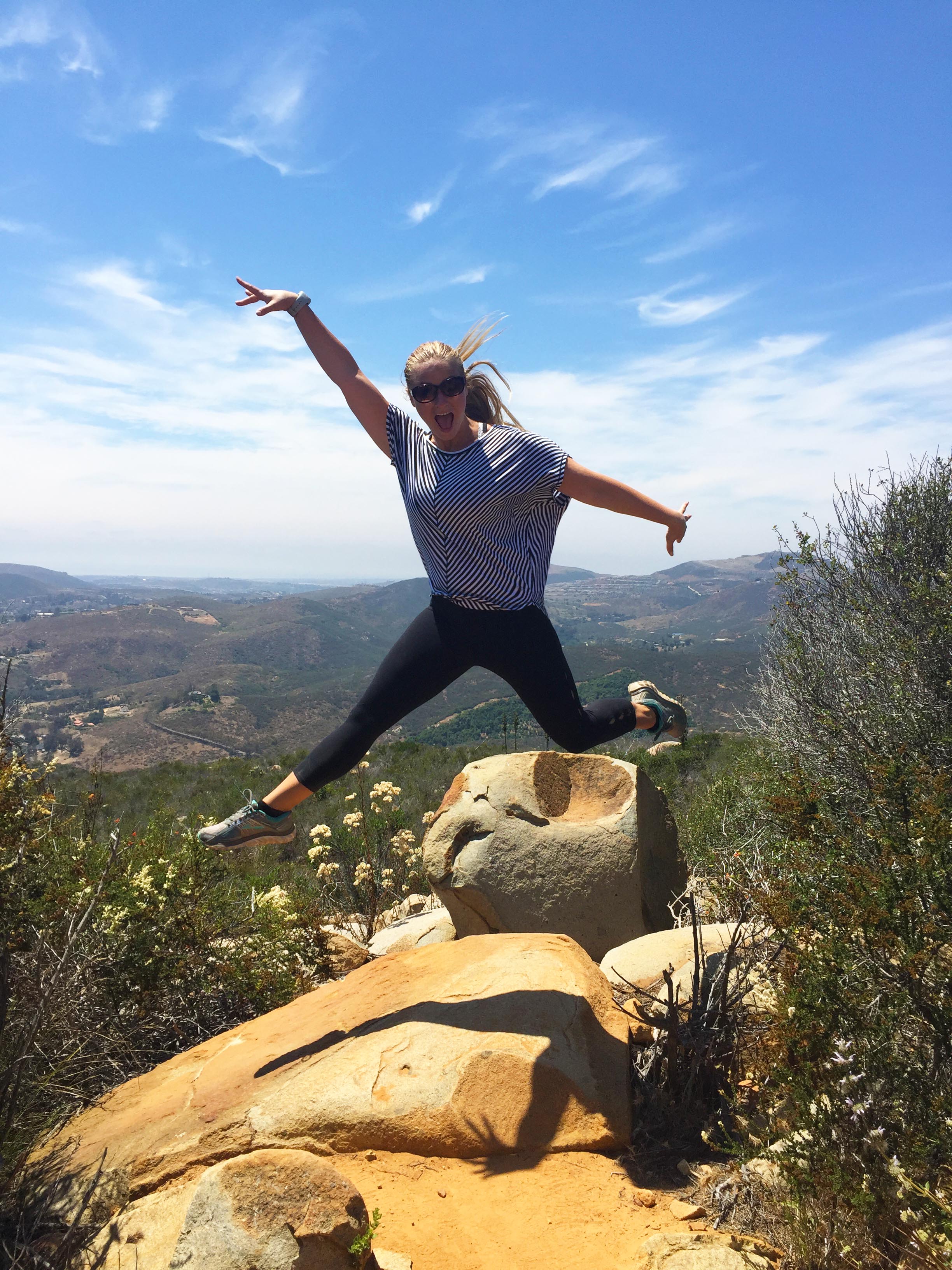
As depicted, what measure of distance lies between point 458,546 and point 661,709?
1.43 metres

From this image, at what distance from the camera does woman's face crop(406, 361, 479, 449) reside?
10.8 feet

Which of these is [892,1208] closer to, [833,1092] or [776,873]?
[833,1092]

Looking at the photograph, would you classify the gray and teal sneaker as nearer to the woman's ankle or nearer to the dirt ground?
the dirt ground

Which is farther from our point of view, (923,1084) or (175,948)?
(175,948)

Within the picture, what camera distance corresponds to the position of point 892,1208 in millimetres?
1921

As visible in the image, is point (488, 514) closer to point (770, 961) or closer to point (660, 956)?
point (770, 961)

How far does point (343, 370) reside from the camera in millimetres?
3459

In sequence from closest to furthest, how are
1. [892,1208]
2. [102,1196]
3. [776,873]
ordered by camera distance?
[892,1208] → [102,1196] → [776,873]

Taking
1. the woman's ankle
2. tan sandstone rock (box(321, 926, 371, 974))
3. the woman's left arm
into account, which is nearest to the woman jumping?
the woman's left arm

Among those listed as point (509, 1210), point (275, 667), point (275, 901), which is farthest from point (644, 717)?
point (275, 667)

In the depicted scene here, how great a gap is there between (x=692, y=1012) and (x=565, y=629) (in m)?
144

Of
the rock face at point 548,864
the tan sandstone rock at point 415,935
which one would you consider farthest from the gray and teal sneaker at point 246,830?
the tan sandstone rock at point 415,935

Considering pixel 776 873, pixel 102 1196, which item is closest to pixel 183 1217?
pixel 102 1196

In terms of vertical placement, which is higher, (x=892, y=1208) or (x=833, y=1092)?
(x=833, y=1092)
